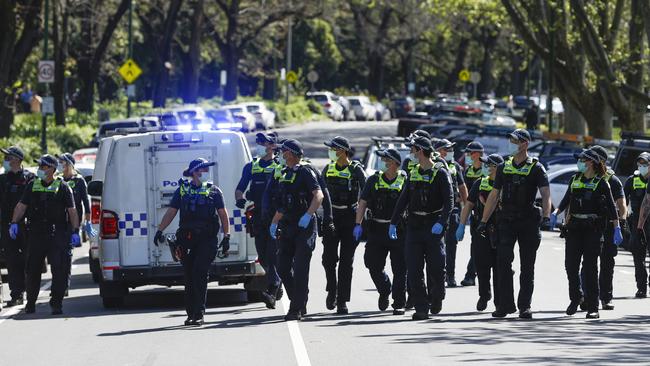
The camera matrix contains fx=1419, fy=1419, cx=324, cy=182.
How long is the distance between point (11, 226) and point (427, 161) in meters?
4.91

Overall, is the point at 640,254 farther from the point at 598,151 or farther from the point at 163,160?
the point at 163,160

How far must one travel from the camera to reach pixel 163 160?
15945 millimetres

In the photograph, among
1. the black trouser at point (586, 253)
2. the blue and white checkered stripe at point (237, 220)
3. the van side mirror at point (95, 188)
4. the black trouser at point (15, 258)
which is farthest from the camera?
the van side mirror at point (95, 188)

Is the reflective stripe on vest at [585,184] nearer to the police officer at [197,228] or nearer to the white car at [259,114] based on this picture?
the police officer at [197,228]

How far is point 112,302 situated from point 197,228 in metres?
2.53

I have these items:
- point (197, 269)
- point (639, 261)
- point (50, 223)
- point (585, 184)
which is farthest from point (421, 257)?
Answer: point (639, 261)

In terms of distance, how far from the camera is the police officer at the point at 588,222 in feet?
48.5

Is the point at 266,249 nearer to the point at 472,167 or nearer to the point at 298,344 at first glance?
the point at 298,344

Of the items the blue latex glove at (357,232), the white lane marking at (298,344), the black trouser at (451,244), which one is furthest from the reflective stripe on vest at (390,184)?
the black trouser at (451,244)

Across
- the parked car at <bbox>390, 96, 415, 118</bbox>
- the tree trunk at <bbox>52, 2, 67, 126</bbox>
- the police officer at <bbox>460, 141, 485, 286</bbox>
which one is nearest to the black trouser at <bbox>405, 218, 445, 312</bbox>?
the police officer at <bbox>460, 141, 485, 286</bbox>

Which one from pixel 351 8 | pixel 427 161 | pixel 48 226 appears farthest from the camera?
pixel 351 8

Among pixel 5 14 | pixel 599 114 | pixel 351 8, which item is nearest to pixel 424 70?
pixel 351 8

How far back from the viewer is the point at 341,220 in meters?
15.0

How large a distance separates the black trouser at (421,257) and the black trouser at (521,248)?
618mm
